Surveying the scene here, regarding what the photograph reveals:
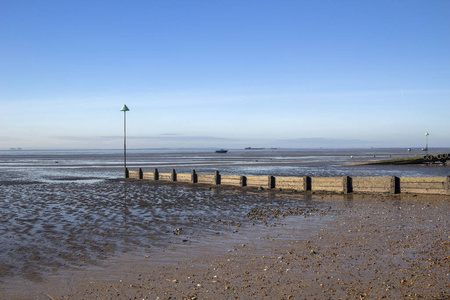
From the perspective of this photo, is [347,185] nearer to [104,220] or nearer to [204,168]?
[104,220]

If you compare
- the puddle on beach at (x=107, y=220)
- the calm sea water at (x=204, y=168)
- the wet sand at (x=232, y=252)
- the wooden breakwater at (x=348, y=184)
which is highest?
the wooden breakwater at (x=348, y=184)

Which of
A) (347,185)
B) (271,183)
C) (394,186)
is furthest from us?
(271,183)

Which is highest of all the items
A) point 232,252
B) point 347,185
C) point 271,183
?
point 347,185

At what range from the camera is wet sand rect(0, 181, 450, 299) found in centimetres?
659

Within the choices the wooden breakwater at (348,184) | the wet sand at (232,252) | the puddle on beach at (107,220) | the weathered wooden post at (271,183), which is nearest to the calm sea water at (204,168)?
the wooden breakwater at (348,184)

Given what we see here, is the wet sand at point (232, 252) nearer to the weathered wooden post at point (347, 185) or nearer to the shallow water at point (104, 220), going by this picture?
the shallow water at point (104, 220)

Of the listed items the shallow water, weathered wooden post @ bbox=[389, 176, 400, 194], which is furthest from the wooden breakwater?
the shallow water

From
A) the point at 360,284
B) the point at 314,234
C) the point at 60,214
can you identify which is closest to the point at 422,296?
the point at 360,284

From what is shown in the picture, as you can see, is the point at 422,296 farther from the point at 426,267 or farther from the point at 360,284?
the point at 426,267

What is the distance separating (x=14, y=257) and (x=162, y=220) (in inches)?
212

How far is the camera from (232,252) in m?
8.90

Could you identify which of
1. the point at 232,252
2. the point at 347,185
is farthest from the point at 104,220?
the point at 347,185

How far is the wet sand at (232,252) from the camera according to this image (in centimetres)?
659

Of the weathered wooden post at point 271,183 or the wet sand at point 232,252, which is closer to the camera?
the wet sand at point 232,252
